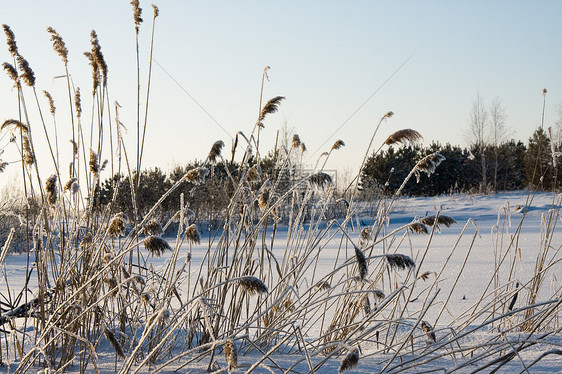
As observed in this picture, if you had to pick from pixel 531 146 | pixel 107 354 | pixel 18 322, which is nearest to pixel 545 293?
pixel 107 354

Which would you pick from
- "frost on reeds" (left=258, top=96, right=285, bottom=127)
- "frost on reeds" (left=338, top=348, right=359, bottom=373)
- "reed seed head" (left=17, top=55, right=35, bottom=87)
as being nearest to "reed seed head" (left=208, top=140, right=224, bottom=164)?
"frost on reeds" (left=258, top=96, right=285, bottom=127)

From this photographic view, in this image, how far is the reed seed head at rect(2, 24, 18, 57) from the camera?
201 centimetres

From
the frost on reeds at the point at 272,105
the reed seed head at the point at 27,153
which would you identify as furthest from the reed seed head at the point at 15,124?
the frost on reeds at the point at 272,105

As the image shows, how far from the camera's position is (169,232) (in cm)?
1127

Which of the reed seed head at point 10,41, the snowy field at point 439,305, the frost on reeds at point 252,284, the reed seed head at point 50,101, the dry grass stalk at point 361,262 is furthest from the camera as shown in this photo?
the reed seed head at point 50,101

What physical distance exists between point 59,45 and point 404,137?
1329 mm

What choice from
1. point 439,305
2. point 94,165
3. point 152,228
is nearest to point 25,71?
point 94,165

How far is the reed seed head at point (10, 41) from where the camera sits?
6.61 ft

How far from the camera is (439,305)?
345 cm

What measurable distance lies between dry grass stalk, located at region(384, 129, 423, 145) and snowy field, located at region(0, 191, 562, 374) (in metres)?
0.35

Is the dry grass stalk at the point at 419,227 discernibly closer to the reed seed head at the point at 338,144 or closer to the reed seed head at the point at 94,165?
the reed seed head at the point at 338,144

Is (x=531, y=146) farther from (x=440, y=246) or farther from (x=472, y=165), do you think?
(x=440, y=246)

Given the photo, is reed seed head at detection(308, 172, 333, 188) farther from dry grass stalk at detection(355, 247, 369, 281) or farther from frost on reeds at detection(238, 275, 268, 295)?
frost on reeds at detection(238, 275, 268, 295)

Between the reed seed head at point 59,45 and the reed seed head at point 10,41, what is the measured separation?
0.14m
